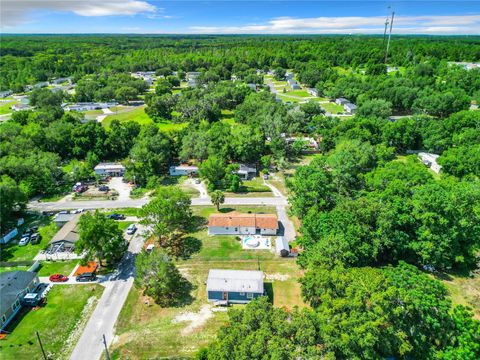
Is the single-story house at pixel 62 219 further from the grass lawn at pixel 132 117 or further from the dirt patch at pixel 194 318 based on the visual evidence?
the grass lawn at pixel 132 117

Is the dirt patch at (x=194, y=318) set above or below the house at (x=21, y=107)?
below

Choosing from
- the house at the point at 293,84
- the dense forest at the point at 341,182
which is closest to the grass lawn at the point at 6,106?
the dense forest at the point at 341,182

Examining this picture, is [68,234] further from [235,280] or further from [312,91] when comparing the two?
[312,91]

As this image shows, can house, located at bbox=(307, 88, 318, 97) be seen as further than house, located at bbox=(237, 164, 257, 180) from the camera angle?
Yes

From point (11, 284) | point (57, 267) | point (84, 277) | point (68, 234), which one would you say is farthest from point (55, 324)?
point (68, 234)

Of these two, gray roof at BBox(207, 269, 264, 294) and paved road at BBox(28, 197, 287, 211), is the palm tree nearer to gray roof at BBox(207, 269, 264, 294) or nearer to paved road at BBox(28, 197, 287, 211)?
paved road at BBox(28, 197, 287, 211)

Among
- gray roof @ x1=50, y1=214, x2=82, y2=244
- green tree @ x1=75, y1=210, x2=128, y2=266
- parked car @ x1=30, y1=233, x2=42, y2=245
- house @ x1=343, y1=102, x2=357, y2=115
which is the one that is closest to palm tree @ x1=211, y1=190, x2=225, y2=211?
green tree @ x1=75, y1=210, x2=128, y2=266
